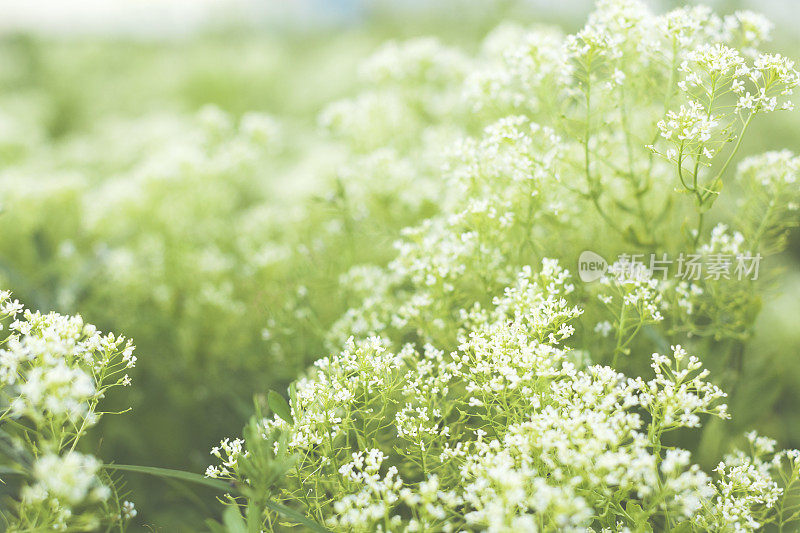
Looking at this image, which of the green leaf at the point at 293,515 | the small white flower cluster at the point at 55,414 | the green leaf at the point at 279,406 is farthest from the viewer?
the green leaf at the point at 279,406

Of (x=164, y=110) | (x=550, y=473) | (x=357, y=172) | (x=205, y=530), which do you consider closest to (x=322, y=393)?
(x=550, y=473)

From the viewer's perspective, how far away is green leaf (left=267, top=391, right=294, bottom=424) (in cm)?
77

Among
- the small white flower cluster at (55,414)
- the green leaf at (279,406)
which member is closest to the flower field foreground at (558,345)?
the green leaf at (279,406)

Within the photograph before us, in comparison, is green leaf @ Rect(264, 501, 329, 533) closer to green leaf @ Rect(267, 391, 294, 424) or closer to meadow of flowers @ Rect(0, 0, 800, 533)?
meadow of flowers @ Rect(0, 0, 800, 533)

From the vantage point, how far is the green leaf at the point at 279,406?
0.77 meters

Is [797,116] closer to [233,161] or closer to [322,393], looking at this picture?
[233,161]

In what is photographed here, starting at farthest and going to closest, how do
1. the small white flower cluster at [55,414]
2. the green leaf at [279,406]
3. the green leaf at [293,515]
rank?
1. the green leaf at [279,406]
2. the green leaf at [293,515]
3. the small white flower cluster at [55,414]

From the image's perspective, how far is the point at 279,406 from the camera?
78cm

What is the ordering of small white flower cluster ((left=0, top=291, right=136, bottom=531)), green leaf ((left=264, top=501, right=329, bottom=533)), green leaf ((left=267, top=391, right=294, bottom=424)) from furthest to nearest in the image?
1. green leaf ((left=267, top=391, right=294, bottom=424))
2. green leaf ((left=264, top=501, right=329, bottom=533))
3. small white flower cluster ((left=0, top=291, right=136, bottom=531))

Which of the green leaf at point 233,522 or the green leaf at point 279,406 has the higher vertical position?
the green leaf at point 279,406

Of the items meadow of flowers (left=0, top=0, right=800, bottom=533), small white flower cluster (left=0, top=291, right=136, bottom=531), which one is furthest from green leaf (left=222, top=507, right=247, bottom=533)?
small white flower cluster (left=0, top=291, right=136, bottom=531)

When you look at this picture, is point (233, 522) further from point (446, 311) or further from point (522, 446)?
point (446, 311)

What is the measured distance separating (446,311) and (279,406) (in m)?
0.33

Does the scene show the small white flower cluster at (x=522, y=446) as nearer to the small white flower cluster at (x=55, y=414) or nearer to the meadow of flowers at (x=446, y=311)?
the meadow of flowers at (x=446, y=311)
